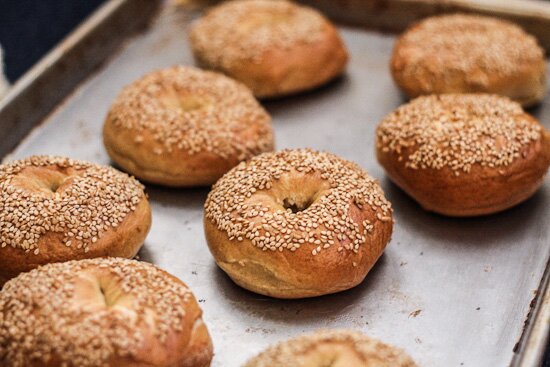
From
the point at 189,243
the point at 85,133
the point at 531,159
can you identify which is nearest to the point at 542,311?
the point at 531,159

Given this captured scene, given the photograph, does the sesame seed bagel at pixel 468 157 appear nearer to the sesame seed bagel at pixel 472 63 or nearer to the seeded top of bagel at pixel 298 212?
the seeded top of bagel at pixel 298 212

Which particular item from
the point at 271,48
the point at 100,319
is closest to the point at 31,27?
the point at 271,48

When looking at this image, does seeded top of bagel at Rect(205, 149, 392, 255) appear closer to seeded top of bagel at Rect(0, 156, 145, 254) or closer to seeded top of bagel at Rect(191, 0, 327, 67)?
seeded top of bagel at Rect(0, 156, 145, 254)

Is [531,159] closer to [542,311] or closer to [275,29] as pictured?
[542,311]

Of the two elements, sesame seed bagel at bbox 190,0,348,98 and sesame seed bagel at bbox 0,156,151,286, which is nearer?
sesame seed bagel at bbox 0,156,151,286

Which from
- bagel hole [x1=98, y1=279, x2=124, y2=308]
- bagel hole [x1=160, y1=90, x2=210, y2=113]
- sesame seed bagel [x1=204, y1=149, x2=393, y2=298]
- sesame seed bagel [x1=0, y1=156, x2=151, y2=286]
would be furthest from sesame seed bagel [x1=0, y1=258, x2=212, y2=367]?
bagel hole [x1=160, y1=90, x2=210, y2=113]
